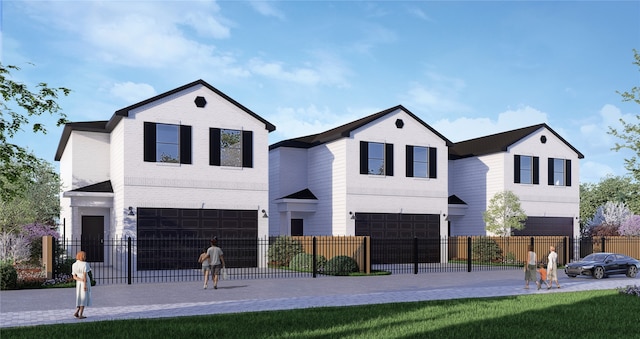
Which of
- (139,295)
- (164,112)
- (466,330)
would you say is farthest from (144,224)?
(466,330)

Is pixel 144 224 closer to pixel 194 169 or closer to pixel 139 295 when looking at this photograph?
pixel 194 169

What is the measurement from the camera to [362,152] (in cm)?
3359

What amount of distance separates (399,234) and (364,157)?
4.73 metres

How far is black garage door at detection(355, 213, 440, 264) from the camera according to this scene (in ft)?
111

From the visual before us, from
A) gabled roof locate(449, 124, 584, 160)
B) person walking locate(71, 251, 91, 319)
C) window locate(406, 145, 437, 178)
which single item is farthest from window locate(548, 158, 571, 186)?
person walking locate(71, 251, 91, 319)

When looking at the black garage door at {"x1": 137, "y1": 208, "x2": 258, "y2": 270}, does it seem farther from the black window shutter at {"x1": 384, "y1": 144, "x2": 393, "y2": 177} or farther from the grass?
the grass

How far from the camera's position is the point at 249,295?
752 inches

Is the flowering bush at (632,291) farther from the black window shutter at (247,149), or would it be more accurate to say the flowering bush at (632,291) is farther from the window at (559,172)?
the window at (559,172)

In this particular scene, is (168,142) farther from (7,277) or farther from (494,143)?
(494,143)

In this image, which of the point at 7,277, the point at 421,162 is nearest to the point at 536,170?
the point at 421,162

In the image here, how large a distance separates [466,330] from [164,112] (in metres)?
19.8

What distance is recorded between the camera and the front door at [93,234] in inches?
1217

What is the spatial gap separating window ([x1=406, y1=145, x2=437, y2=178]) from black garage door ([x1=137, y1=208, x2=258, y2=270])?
9.42 metres

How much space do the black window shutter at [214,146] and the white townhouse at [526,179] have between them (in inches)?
673
